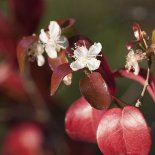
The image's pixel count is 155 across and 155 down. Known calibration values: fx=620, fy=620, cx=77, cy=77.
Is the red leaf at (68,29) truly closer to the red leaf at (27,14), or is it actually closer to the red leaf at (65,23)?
the red leaf at (65,23)

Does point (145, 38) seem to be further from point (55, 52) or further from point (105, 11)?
point (105, 11)

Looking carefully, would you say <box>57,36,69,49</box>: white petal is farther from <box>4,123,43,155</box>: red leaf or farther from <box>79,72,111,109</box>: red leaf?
<box>4,123,43,155</box>: red leaf

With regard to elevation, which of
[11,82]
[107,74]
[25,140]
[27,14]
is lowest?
[25,140]

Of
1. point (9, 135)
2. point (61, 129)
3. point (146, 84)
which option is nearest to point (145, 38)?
point (146, 84)

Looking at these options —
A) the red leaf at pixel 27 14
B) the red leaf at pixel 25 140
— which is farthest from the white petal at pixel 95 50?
the red leaf at pixel 25 140

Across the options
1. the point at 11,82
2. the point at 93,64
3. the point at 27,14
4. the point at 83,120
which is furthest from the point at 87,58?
the point at 11,82

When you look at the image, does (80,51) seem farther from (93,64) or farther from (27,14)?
(27,14)
